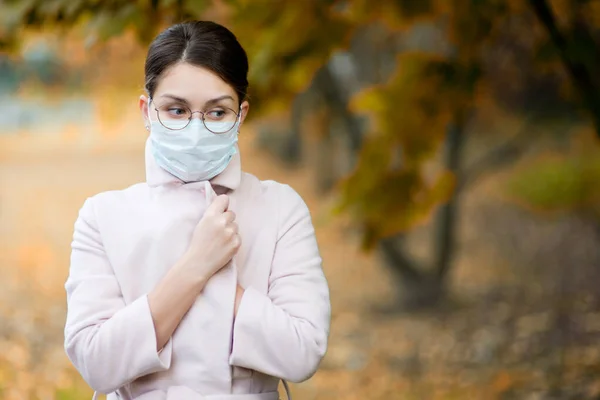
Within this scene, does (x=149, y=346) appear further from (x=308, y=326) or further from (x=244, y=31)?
(x=244, y=31)

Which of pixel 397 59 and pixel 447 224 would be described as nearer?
pixel 397 59

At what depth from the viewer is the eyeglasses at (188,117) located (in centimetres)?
129

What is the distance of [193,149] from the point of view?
130 centimetres

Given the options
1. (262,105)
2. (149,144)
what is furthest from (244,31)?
(149,144)

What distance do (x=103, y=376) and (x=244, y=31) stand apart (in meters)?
1.68

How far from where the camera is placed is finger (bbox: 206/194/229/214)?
1.27 m

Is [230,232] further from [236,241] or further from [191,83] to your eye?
[191,83]

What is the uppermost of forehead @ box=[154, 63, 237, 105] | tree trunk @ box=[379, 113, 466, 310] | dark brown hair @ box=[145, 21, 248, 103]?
dark brown hair @ box=[145, 21, 248, 103]

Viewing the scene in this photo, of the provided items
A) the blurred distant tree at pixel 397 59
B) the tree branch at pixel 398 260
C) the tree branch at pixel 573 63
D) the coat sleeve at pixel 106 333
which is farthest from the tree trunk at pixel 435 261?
the coat sleeve at pixel 106 333

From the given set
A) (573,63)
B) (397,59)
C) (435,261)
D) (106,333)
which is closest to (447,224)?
(435,261)

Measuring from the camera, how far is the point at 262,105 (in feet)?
10.3

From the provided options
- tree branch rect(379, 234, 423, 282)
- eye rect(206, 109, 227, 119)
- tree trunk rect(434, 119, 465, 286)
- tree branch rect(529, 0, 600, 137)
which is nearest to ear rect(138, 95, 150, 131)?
eye rect(206, 109, 227, 119)

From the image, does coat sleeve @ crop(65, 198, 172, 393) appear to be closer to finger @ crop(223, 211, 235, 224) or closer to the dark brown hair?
finger @ crop(223, 211, 235, 224)

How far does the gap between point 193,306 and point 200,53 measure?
0.40m
